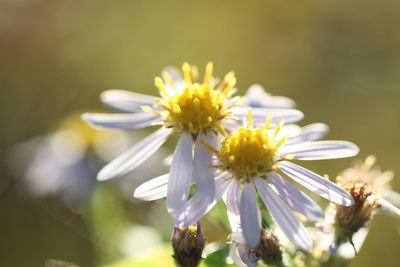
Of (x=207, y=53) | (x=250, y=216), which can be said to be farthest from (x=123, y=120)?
(x=207, y=53)

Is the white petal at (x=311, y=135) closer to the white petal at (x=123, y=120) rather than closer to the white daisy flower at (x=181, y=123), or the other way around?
the white daisy flower at (x=181, y=123)

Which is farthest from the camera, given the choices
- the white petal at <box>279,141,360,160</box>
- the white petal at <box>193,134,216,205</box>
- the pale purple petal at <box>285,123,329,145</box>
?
the pale purple petal at <box>285,123,329,145</box>

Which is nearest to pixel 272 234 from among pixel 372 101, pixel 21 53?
pixel 372 101

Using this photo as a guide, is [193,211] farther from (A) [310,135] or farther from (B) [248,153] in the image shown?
(A) [310,135]

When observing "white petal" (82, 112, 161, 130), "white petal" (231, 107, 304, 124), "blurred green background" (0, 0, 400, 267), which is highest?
"white petal" (231, 107, 304, 124)

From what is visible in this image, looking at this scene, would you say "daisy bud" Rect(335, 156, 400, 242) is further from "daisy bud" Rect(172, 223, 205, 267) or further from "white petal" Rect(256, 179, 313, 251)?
"daisy bud" Rect(172, 223, 205, 267)

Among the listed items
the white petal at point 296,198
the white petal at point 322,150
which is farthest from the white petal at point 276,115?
the white petal at point 296,198

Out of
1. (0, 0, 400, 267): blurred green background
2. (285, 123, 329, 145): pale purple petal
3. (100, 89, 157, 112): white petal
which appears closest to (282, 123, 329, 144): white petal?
(285, 123, 329, 145): pale purple petal
